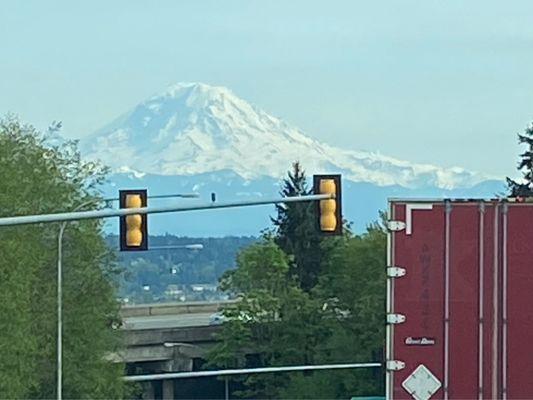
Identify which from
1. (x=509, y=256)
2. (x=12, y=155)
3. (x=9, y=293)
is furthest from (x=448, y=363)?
(x=12, y=155)

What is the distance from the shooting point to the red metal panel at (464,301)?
15461mm

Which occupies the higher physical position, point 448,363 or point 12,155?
point 12,155

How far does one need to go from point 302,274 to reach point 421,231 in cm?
6682

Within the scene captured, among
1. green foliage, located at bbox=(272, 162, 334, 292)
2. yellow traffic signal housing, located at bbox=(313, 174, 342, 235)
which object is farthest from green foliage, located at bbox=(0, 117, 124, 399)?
green foliage, located at bbox=(272, 162, 334, 292)

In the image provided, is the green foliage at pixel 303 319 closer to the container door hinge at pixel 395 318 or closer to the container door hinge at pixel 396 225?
the container door hinge at pixel 395 318

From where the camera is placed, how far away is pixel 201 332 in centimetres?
7625

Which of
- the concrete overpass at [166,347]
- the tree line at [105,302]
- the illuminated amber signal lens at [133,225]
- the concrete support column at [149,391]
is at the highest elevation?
the illuminated amber signal lens at [133,225]

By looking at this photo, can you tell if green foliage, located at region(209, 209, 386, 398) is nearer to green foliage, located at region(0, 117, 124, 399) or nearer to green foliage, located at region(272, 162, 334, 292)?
green foliage, located at region(272, 162, 334, 292)

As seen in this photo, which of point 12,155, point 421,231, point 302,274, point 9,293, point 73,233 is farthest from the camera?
point 302,274

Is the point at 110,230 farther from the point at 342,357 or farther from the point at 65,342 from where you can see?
the point at 342,357

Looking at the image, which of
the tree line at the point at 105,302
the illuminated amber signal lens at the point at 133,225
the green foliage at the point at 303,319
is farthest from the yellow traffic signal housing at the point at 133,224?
the green foliage at the point at 303,319

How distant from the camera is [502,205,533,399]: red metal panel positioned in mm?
15391

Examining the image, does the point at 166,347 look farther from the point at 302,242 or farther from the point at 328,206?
the point at 328,206

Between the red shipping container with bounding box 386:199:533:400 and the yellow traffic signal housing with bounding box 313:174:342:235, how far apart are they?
6.16 metres
